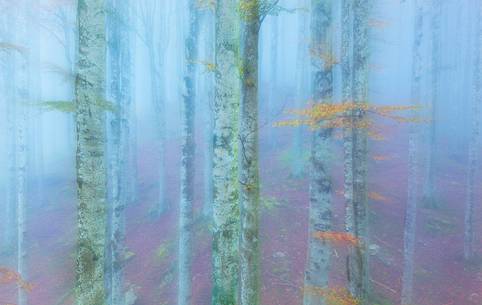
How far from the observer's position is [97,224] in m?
4.25

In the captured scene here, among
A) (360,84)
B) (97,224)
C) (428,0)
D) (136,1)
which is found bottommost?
(97,224)

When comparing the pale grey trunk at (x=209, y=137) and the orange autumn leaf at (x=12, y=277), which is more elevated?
the pale grey trunk at (x=209, y=137)

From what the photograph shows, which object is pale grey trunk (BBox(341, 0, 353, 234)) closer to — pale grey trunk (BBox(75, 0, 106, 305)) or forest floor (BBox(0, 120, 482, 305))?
forest floor (BBox(0, 120, 482, 305))

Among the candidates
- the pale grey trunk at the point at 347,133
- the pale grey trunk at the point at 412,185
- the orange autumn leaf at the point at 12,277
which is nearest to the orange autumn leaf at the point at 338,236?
the pale grey trunk at the point at 347,133

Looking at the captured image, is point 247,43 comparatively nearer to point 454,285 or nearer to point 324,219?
→ point 324,219

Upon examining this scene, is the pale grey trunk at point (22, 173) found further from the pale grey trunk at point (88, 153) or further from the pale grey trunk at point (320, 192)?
the pale grey trunk at point (320, 192)

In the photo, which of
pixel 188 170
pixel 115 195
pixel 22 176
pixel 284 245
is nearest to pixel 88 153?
pixel 188 170

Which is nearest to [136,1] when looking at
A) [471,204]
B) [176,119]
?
[176,119]

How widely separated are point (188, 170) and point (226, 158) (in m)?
5.49

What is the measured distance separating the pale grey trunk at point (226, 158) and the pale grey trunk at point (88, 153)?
1.58 meters

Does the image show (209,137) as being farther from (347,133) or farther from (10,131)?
(10,131)

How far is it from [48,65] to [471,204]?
1365cm

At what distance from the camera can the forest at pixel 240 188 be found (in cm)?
507

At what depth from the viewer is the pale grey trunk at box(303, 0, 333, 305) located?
8.26 meters
